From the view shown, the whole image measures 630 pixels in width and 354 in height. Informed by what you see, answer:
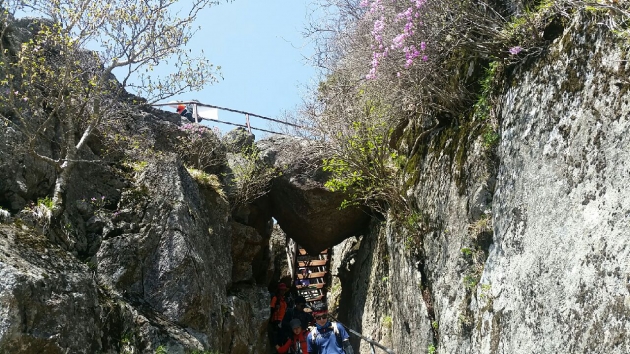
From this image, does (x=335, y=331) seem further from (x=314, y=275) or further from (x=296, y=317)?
(x=314, y=275)

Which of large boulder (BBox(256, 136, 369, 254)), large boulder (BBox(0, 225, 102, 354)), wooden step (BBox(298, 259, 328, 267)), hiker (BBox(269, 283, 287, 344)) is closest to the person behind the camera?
large boulder (BBox(0, 225, 102, 354))

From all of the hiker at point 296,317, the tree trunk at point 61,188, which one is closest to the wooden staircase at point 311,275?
the hiker at point 296,317

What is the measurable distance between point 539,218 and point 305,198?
24.3ft

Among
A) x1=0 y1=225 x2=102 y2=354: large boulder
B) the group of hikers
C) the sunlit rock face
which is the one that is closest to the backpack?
the group of hikers

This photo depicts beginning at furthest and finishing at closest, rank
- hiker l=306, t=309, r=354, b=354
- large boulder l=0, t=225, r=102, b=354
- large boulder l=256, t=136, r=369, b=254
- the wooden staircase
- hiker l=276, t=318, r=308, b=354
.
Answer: the wooden staircase → large boulder l=256, t=136, r=369, b=254 → hiker l=276, t=318, r=308, b=354 → hiker l=306, t=309, r=354, b=354 → large boulder l=0, t=225, r=102, b=354

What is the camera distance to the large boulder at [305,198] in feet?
37.3

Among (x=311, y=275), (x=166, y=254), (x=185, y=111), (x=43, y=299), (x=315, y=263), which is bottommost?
(x=43, y=299)

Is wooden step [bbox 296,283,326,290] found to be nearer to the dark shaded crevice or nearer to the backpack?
the dark shaded crevice

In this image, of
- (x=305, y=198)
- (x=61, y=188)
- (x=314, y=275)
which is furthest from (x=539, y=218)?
(x=314, y=275)

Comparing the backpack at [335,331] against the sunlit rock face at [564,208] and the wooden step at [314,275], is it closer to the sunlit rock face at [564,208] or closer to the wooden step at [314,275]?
the sunlit rock face at [564,208]

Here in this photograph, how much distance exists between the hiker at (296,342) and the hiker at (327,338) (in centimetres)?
155

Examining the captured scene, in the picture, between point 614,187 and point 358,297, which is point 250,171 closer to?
point 358,297

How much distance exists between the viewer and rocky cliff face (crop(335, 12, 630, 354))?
12.0ft

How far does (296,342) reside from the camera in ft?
32.1
